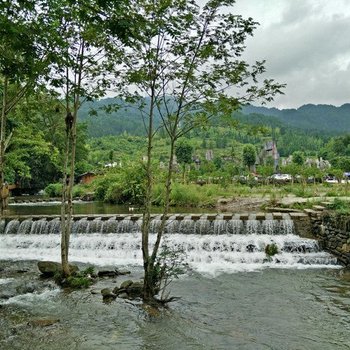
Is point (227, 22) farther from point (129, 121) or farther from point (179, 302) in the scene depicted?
point (129, 121)

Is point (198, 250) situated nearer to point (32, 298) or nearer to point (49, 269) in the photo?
point (49, 269)

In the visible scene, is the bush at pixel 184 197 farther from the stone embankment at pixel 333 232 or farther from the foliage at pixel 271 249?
the foliage at pixel 271 249

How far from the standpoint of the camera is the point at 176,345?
19.5 ft

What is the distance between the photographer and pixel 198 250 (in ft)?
42.6

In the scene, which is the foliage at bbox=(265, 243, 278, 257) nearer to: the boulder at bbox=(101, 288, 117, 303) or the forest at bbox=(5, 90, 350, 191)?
the forest at bbox=(5, 90, 350, 191)

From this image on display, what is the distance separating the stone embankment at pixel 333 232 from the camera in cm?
1167

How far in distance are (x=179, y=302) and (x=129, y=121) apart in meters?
140

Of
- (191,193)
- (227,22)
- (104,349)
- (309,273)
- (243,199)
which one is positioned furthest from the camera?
(191,193)

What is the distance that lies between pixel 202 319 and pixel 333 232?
6966 millimetres

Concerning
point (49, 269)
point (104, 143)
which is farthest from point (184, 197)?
point (104, 143)

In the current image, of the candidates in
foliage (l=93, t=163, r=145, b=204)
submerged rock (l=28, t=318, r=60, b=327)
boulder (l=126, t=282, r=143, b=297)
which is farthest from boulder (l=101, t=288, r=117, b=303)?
foliage (l=93, t=163, r=145, b=204)

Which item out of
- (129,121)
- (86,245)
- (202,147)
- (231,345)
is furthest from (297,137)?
(231,345)

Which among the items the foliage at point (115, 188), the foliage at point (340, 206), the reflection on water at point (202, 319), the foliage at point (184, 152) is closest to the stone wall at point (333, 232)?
the foliage at point (340, 206)

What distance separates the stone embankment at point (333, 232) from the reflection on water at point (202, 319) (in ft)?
6.86
